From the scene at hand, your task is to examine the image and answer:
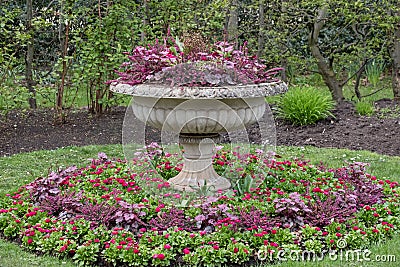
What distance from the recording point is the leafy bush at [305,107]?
26.6 ft

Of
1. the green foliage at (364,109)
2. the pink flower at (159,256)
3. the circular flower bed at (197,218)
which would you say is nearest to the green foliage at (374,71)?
the green foliage at (364,109)

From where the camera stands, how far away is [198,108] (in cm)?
432

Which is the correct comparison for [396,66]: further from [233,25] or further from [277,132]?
[233,25]

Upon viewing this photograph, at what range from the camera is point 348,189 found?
192 inches

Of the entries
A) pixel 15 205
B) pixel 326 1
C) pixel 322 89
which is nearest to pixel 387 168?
pixel 326 1

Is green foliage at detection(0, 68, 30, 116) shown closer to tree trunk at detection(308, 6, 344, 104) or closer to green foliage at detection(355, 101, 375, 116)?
tree trunk at detection(308, 6, 344, 104)

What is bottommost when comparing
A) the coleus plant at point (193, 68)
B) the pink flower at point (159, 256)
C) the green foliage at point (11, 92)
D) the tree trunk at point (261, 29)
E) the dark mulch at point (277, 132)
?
the pink flower at point (159, 256)

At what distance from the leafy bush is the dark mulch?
0.37ft

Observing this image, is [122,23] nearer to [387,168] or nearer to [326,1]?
[326,1]

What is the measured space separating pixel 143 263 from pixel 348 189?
7.01 ft

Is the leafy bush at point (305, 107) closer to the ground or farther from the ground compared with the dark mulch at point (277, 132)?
farther from the ground

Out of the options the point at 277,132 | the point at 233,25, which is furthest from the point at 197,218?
the point at 233,25

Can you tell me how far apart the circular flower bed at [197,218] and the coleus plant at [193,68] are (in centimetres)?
97

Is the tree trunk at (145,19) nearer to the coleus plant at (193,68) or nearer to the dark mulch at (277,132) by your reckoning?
the dark mulch at (277,132)
